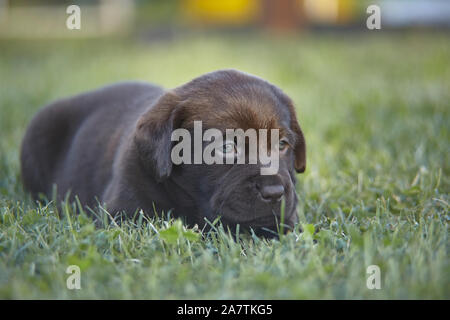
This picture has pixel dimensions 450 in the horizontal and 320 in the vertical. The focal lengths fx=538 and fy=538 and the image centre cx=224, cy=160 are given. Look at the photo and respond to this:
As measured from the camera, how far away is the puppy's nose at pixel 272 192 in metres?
2.84

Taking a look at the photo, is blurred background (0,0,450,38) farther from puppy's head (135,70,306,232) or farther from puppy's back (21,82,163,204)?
puppy's head (135,70,306,232)

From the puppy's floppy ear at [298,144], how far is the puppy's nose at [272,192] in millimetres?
683

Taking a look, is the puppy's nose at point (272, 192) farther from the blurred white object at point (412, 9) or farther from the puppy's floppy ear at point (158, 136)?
the blurred white object at point (412, 9)

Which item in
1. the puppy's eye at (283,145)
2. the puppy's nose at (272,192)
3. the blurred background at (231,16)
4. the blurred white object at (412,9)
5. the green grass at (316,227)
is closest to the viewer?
the green grass at (316,227)

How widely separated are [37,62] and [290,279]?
1022 centimetres

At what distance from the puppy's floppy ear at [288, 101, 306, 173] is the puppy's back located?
1.10 metres

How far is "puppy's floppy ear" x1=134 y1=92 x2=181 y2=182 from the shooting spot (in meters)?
3.04

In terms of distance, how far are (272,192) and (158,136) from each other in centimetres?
76

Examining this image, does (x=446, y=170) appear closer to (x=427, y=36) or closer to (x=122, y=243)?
(x=122, y=243)

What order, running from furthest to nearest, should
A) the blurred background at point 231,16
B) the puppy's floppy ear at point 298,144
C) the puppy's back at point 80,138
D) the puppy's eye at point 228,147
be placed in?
1. the blurred background at point 231,16
2. the puppy's back at point 80,138
3. the puppy's floppy ear at point 298,144
4. the puppy's eye at point 228,147

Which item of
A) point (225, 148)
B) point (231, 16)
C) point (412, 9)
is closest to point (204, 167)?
point (225, 148)

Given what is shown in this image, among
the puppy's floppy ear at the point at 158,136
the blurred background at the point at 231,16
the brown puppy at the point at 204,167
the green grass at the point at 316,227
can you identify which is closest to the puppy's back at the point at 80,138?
Result: the brown puppy at the point at 204,167

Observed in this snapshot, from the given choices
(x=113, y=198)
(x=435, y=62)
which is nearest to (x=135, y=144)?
(x=113, y=198)
